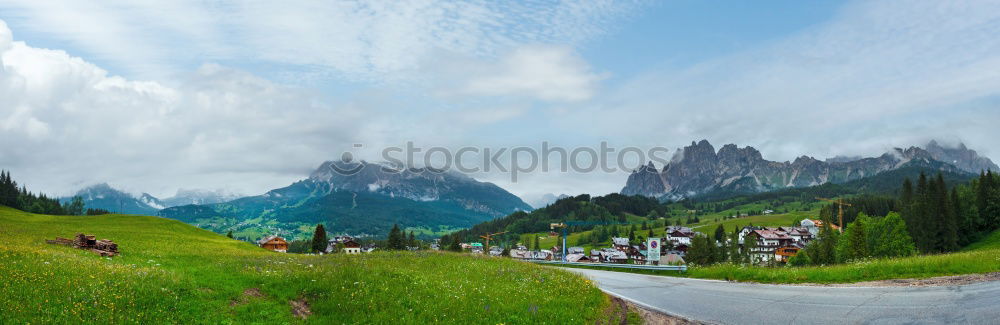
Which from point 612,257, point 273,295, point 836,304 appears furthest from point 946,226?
point 273,295

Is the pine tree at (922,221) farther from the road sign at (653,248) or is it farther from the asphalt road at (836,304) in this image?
the asphalt road at (836,304)

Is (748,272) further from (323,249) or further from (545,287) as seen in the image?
(323,249)

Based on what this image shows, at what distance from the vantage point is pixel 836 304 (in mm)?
17344

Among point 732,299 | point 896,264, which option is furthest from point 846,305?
point 896,264

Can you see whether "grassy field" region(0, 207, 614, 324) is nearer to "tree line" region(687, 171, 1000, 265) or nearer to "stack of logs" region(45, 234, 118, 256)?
"stack of logs" region(45, 234, 118, 256)

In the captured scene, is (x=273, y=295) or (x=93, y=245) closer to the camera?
(x=273, y=295)

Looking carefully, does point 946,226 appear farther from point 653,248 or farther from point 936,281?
point 936,281

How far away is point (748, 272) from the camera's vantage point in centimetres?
2789

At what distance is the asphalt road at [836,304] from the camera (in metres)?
14.7

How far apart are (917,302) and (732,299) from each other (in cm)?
584

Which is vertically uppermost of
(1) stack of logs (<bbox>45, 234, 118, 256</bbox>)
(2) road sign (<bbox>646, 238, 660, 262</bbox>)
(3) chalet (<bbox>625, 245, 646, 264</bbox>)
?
(1) stack of logs (<bbox>45, 234, 118, 256</bbox>)

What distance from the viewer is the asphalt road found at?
1466 cm

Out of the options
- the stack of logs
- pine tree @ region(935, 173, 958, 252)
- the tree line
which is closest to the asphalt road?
the stack of logs

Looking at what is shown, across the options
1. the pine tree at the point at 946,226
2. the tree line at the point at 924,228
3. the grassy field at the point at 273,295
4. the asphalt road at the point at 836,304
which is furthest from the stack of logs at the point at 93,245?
the pine tree at the point at 946,226
